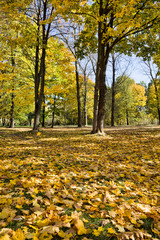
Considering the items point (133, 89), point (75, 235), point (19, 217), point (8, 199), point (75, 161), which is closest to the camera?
point (75, 235)

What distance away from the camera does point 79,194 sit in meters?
2.49

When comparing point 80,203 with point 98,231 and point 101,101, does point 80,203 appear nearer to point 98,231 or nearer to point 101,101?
point 98,231

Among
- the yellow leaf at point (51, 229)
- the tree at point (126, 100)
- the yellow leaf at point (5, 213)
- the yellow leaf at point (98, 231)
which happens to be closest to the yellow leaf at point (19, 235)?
the yellow leaf at point (51, 229)

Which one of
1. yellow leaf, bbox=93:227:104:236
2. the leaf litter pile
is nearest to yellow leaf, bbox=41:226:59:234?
the leaf litter pile

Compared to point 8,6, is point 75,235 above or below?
below

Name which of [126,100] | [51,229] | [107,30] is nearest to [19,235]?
[51,229]

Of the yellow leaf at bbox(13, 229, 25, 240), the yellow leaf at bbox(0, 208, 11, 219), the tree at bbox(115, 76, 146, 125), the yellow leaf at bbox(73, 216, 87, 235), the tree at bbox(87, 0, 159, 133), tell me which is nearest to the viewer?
the yellow leaf at bbox(13, 229, 25, 240)

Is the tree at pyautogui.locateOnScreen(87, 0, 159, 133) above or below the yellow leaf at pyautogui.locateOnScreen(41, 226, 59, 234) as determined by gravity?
above

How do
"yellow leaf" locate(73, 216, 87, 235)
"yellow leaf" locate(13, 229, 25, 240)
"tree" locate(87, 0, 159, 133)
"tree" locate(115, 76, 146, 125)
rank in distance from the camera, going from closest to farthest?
"yellow leaf" locate(13, 229, 25, 240) < "yellow leaf" locate(73, 216, 87, 235) < "tree" locate(87, 0, 159, 133) < "tree" locate(115, 76, 146, 125)

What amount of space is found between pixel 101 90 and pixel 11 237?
8.88m

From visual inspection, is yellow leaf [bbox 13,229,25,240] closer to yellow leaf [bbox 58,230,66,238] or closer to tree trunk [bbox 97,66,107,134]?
yellow leaf [bbox 58,230,66,238]

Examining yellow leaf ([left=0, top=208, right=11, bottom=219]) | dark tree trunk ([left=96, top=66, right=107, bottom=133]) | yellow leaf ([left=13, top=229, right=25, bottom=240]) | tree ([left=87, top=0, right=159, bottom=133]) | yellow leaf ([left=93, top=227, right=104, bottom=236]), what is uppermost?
tree ([left=87, top=0, right=159, bottom=133])

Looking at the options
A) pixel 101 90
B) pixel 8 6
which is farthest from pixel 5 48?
pixel 101 90

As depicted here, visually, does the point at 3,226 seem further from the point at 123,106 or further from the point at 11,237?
the point at 123,106
